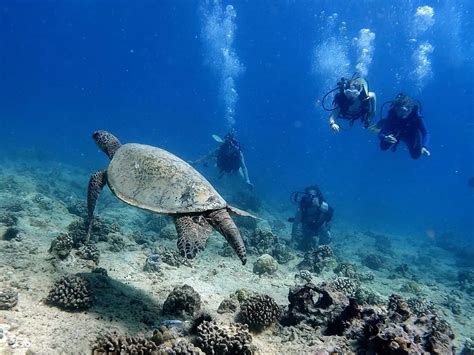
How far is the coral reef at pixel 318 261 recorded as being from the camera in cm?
966

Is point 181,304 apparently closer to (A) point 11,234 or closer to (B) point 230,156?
(A) point 11,234

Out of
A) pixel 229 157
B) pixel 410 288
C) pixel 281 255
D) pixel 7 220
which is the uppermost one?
pixel 229 157

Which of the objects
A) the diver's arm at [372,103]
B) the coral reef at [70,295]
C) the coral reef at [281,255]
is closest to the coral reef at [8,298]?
the coral reef at [70,295]

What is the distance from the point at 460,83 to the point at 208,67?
8513cm

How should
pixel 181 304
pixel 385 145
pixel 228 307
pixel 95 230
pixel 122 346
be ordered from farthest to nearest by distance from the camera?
pixel 385 145 → pixel 95 230 → pixel 228 307 → pixel 181 304 → pixel 122 346

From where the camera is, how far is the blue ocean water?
66875mm

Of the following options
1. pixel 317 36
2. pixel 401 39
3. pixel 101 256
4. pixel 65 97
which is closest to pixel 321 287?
pixel 101 256

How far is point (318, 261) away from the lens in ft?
32.1

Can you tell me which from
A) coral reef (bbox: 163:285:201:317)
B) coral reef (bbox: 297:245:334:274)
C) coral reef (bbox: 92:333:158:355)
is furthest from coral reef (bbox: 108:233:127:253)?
coral reef (bbox: 297:245:334:274)

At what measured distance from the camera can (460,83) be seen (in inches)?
3349

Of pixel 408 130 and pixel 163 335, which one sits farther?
pixel 408 130

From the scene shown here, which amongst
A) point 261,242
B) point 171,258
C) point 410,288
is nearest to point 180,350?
point 171,258

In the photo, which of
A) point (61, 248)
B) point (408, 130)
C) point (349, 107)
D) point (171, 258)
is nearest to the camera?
point (61, 248)

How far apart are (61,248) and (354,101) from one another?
29.4ft
